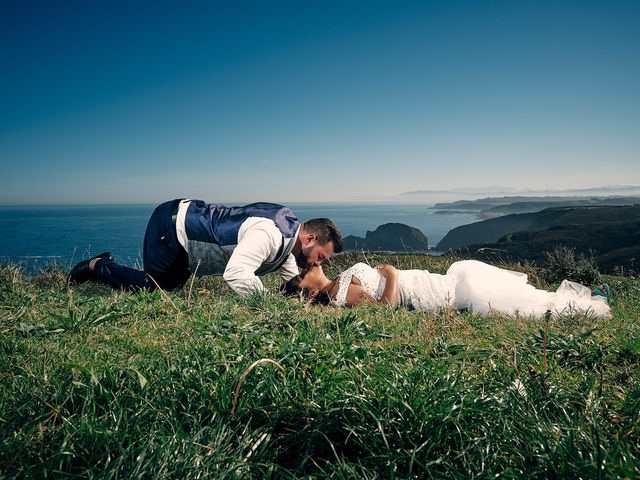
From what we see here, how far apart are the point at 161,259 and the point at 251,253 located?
226 cm

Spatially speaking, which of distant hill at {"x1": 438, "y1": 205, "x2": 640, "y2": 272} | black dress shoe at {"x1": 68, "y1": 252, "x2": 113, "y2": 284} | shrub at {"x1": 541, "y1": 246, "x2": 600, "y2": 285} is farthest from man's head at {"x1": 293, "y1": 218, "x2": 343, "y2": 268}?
distant hill at {"x1": 438, "y1": 205, "x2": 640, "y2": 272}

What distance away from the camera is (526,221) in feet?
436

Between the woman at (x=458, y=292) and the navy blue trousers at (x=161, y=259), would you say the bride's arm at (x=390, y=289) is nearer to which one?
the woman at (x=458, y=292)

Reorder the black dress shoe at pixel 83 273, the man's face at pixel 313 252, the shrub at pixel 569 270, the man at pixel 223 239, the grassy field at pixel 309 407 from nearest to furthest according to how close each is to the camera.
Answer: the grassy field at pixel 309 407
the man at pixel 223 239
the man's face at pixel 313 252
the black dress shoe at pixel 83 273
the shrub at pixel 569 270

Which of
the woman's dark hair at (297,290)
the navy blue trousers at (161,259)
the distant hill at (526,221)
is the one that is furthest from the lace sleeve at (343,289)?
the distant hill at (526,221)

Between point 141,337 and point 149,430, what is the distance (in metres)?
1.70

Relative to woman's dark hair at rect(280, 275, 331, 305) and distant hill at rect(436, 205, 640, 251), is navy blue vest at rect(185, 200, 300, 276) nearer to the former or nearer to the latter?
woman's dark hair at rect(280, 275, 331, 305)

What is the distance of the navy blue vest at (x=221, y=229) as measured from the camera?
6840mm

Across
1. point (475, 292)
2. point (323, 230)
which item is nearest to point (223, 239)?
point (323, 230)

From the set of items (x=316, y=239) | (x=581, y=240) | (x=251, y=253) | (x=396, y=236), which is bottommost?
(x=396, y=236)

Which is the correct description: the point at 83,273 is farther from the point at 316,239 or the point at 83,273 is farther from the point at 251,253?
the point at 316,239

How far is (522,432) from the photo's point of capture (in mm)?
2053

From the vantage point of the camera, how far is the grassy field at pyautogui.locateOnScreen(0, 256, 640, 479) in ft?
6.13

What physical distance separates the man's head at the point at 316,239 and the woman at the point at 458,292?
612 mm
